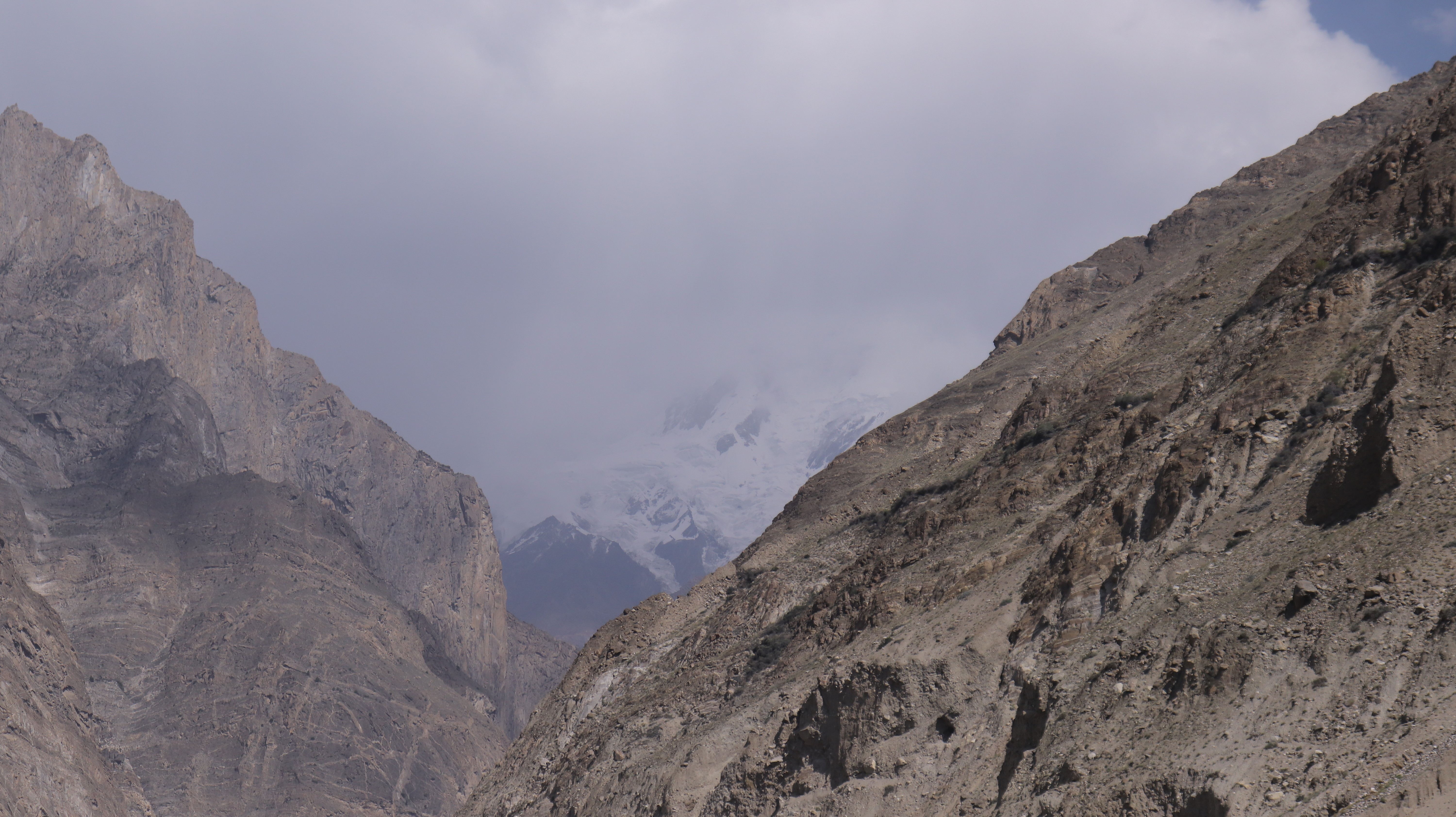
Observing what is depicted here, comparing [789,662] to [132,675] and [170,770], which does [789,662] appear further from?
[132,675]

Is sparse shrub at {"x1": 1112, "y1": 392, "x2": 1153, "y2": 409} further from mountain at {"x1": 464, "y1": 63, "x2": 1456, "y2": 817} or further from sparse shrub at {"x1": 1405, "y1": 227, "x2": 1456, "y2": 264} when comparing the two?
sparse shrub at {"x1": 1405, "y1": 227, "x2": 1456, "y2": 264}

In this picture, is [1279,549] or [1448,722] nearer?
[1448,722]

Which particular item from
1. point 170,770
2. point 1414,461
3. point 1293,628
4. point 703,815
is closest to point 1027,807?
point 1293,628

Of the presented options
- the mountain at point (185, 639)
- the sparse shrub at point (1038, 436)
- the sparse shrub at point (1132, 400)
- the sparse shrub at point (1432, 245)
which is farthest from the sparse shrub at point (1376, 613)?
the mountain at point (185, 639)

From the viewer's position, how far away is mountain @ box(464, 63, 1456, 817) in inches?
563

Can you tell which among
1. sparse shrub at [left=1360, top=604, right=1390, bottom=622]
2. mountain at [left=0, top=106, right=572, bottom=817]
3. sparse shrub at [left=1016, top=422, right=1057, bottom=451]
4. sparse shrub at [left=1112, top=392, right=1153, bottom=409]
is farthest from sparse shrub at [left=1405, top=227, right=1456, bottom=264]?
mountain at [left=0, top=106, right=572, bottom=817]

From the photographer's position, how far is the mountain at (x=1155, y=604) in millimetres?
14312

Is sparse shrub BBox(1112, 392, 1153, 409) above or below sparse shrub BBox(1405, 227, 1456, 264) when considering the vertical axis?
above

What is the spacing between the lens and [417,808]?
16250 centimetres

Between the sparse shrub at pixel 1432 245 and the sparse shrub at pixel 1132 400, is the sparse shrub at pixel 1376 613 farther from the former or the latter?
the sparse shrub at pixel 1132 400

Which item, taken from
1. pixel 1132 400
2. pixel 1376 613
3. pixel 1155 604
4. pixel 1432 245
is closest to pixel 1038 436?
pixel 1132 400

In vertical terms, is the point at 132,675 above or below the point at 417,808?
→ above

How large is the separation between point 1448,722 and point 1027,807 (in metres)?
5.55

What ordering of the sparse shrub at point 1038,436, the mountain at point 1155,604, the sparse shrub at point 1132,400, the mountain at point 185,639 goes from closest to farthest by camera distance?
the mountain at point 1155,604 → the sparse shrub at point 1132,400 → the sparse shrub at point 1038,436 → the mountain at point 185,639
